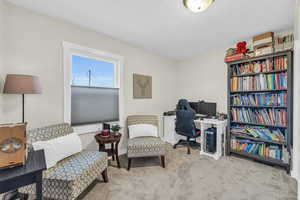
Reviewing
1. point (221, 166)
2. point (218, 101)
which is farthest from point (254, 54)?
point (221, 166)

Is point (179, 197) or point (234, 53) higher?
point (234, 53)

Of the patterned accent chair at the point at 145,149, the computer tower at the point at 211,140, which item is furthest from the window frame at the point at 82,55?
the computer tower at the point at 211,140

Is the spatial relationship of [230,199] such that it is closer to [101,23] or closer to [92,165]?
[92,165]

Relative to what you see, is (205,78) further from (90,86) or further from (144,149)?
(90,86)

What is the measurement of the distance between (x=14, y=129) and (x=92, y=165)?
0.86m

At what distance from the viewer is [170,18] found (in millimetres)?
2014

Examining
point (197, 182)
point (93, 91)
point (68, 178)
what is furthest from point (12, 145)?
point (197, 182)

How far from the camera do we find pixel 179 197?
62.8 inches

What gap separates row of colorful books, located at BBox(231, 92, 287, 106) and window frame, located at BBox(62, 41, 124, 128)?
2259 mm

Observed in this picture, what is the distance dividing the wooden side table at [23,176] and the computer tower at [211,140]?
2623 mm

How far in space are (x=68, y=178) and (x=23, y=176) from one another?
0.47 meters

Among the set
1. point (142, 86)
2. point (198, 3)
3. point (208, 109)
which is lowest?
point (208, 109)

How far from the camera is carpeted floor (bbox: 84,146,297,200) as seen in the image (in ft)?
5.31

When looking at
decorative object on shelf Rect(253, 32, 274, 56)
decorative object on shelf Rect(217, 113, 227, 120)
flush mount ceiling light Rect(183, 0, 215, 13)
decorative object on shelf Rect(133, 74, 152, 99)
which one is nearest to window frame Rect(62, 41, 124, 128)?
decorative object on shelf Rect(133, 74, 152, 99)
